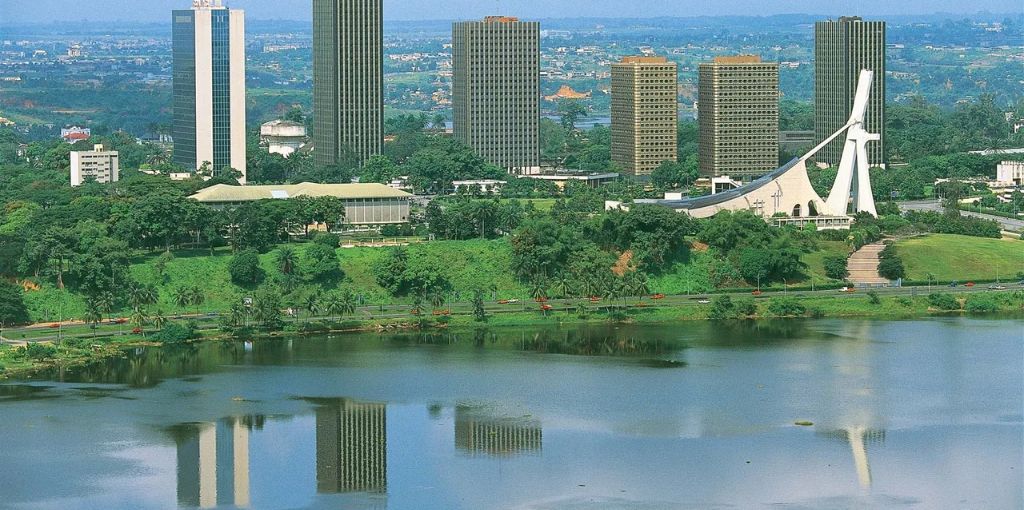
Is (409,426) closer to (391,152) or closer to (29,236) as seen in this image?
(29,236)

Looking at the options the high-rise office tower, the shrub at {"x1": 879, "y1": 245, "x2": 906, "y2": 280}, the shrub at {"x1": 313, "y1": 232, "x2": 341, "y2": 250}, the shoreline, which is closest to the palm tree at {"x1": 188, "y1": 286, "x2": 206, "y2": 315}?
the shoreline

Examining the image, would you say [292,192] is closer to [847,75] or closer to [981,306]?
[981,306]

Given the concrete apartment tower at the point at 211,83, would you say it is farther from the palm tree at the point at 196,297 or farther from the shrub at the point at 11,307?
the shrub at the point at 11,307

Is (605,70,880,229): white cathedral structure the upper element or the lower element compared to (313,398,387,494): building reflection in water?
upper

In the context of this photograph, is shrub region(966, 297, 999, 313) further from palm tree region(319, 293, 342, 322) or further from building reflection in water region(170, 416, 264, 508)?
building reflection in water region(170, 416, 264, 508)

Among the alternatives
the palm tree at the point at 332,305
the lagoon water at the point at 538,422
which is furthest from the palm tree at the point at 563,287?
the palm tree at the point at 332,305
